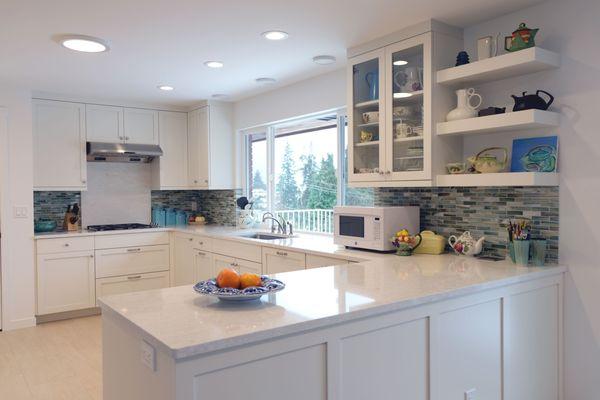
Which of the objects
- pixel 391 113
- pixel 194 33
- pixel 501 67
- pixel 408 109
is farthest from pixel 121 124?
pixel 501 67

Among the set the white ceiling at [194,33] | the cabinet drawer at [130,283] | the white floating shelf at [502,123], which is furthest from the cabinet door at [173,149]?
the white floating shelf at [502,123]

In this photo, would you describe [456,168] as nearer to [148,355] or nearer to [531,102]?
[531,102]

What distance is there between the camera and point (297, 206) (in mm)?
4758

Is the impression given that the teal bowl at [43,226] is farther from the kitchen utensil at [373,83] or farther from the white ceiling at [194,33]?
the kitchen utensil at [373,83]

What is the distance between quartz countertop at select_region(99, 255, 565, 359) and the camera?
4.79ft

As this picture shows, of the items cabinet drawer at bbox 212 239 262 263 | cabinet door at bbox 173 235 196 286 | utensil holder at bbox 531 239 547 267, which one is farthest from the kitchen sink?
utensil holder at bbox 531 239 547 267

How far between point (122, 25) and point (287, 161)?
2.33m

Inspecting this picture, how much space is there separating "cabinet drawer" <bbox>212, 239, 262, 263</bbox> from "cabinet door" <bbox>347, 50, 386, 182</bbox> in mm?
1106

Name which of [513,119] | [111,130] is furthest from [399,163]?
[111,130]

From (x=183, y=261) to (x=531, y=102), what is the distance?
12.4 feet

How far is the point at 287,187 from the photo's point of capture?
4.86m

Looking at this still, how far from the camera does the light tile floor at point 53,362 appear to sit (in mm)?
3074

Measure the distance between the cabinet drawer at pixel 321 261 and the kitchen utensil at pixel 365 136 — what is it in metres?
0.84

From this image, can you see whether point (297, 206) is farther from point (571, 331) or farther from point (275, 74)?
point (571, 331)
